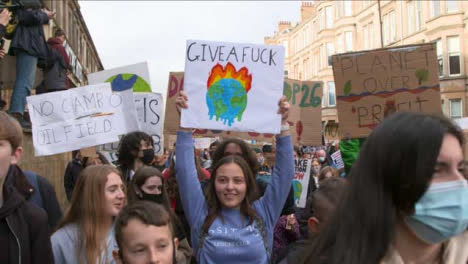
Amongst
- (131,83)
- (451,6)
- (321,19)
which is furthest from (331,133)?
(131,83)

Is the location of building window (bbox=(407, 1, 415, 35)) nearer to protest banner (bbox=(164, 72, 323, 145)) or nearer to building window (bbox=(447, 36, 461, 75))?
building window (bbox=(447, 36, 461, 75))

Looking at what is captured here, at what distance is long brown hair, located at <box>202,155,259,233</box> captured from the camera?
3.50 metres

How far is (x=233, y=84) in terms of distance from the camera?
4555 millimetres

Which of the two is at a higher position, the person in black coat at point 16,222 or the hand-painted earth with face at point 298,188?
the person in black coat at point 16,222

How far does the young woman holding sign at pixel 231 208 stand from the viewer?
338cm

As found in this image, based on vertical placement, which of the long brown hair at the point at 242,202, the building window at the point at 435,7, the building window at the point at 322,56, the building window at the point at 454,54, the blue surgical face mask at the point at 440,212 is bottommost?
the long brown hair at the point at 242,202

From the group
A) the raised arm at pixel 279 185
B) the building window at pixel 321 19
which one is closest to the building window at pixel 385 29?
the building window at pixel 321 19

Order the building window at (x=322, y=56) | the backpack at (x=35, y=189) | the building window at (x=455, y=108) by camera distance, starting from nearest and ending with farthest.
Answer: the backpack at (x=35, y=189) < the building window at (x=455, y=108) < the building window at (x=322, y=56)

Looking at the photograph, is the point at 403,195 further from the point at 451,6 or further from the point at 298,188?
the point at 451,6

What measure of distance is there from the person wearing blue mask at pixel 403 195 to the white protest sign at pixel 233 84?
8.70 feet

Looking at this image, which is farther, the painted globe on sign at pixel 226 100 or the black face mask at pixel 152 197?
the black face mask at pixel 152 197

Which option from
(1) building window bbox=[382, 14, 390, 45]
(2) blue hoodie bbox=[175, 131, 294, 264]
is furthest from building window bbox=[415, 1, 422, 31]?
(2) blue hoodie bbox=[175, 131, 294, 264]

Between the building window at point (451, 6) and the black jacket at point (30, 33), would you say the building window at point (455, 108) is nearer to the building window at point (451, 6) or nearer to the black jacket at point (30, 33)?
the building window at point (451, 6)

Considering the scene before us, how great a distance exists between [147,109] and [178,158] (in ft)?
12.7
